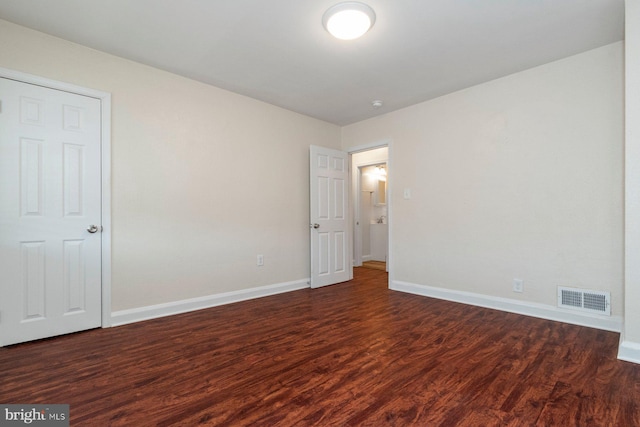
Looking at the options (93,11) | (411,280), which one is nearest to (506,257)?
(411,280)

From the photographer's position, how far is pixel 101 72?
286cm

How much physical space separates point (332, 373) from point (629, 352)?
2.11 m

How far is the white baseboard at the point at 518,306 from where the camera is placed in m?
2.75

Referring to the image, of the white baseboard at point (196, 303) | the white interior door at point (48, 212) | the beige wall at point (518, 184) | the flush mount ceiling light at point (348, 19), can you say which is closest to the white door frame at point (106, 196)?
the white interior door at point (48, 212)

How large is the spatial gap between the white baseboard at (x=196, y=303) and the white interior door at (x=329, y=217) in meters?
0.44

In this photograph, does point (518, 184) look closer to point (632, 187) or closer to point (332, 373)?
point (632, 187)

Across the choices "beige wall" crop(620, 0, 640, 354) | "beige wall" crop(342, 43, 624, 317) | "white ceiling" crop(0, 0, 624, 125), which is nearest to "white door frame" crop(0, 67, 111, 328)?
"white ceiling" crop(0, 0, 624, 125)

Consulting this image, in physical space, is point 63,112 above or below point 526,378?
above

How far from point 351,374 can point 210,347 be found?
1.17m

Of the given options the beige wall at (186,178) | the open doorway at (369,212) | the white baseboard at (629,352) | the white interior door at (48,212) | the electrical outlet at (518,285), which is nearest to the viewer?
the white baseboard at (629,352)

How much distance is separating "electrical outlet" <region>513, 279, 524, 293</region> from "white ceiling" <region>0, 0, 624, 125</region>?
2248mm

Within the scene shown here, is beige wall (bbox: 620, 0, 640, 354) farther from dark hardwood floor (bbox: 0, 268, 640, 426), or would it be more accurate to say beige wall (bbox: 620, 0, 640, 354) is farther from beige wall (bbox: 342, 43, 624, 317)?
beige wall (bbox: 342, 43, 624, 317)

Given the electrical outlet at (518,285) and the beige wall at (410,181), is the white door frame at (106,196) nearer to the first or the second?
the beige wall at (410,181)

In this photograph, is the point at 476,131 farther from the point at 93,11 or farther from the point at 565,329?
the point at 93,11
